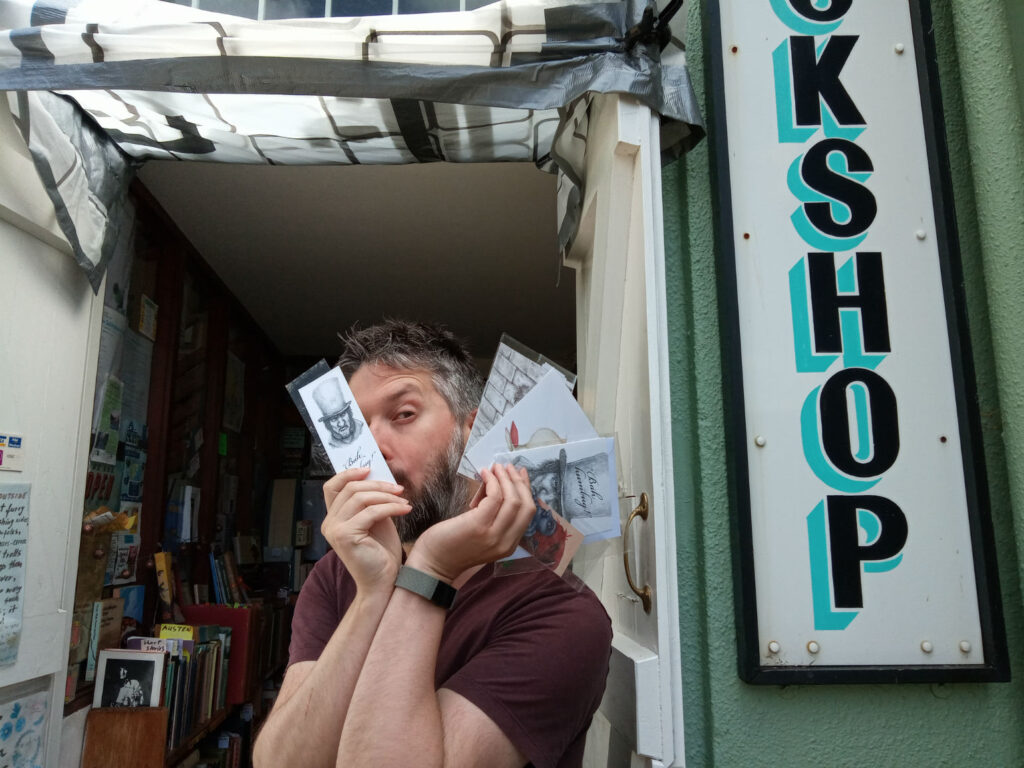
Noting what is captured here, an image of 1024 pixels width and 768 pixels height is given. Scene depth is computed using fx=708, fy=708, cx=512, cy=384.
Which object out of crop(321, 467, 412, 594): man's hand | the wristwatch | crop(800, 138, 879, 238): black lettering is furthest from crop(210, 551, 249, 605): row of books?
crop(800, 138, 879, 238): black lettering

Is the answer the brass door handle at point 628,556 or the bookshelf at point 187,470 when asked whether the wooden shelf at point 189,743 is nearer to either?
the bookshelf at point 187,470

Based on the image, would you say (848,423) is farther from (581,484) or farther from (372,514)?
(372,514)

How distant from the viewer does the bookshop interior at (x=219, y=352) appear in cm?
288

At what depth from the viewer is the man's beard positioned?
1.38 meters

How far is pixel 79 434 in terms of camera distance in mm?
2268

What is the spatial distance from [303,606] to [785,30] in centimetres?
178

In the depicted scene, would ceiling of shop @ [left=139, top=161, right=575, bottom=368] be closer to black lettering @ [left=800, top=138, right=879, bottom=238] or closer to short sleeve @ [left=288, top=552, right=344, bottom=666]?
black lettering @ [left=800, top=138, right=879, bottom=238]

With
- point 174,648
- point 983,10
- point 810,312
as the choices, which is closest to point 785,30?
point 983,10

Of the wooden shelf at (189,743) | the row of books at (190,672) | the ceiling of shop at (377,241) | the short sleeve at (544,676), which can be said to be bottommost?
the wooden shelf at (189,743)

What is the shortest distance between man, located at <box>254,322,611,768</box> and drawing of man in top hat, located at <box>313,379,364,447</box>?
8cm

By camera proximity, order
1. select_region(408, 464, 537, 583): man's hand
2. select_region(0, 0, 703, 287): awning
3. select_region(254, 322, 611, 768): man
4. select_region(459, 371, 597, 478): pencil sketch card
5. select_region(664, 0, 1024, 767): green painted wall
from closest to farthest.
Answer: select_region(254, 322, 611, 768): man, select_region(408, 464, 537, 583): man's hand, select_region(459, 371, 597, 478): pencil sketch card, select_region(664, 0, 1024, 767): green painted wall, select_region(0, 0, 703, 287): awning

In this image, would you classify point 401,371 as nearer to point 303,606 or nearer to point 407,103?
point 303,606

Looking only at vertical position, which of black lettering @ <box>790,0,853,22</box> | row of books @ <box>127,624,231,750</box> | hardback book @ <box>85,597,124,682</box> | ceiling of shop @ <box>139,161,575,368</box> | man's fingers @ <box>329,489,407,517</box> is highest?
ceiling of shop @ <box>139,161,575,368</box>

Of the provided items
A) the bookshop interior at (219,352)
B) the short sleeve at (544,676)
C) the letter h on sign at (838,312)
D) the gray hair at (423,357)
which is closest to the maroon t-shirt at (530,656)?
the short sleeve at (544,676)
